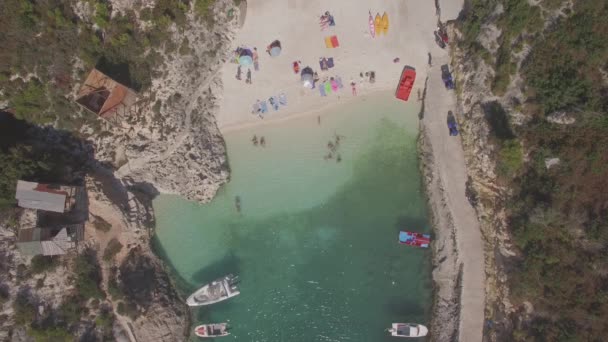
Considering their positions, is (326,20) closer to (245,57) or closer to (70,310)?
(245,57)

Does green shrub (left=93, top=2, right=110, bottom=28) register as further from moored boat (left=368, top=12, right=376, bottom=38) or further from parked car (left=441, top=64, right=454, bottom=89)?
parked car (left=441, top=64, right=454, bottom=89)

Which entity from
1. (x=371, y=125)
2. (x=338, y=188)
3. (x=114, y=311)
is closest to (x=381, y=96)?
(x=371, y=125)

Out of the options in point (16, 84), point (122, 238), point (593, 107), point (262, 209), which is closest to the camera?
point (593, 107)

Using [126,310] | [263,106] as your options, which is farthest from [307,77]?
[126,310]

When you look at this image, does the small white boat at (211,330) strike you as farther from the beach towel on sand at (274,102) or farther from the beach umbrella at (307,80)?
the beach umbrella at (307,80)

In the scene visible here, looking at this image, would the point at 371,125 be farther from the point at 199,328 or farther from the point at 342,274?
the point at 199,328
